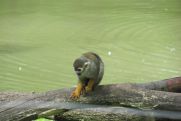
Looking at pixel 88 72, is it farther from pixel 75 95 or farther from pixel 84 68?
pixel 75 95

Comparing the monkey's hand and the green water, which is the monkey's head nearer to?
the monkey's hand

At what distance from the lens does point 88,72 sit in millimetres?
2529

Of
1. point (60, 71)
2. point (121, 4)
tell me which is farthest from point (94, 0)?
point (60, 71)

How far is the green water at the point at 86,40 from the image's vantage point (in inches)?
175

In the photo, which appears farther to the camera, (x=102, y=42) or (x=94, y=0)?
(x=94, y=0)

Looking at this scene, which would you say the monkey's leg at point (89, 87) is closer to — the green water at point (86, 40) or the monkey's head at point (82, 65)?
the monkey's head at point (82, 65)

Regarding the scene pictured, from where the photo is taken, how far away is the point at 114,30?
657 centimetres

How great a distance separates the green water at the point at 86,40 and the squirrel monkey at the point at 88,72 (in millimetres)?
1501

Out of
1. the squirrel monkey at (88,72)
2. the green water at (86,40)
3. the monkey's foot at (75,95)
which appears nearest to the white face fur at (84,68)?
the squirrel monkey at (88,72)

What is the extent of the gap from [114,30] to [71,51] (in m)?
1.33

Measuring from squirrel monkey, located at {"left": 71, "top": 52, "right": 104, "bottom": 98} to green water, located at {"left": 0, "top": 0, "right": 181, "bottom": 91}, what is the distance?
1.50 m

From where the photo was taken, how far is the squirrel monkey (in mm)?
2529

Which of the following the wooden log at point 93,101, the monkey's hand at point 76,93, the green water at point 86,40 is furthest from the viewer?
the green water at point 86,40

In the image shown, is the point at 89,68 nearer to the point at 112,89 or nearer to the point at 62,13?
the point at 112,89
